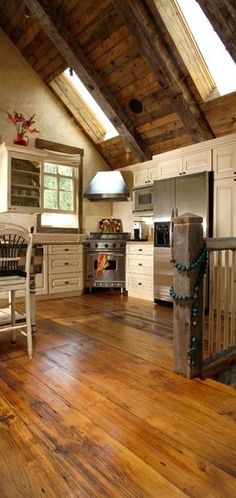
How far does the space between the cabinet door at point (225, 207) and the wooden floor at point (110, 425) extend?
1.81 m

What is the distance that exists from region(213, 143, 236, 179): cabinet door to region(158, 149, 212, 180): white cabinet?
0.10 metres

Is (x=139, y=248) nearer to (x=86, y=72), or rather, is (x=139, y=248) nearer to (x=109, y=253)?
(x=109, y=253)

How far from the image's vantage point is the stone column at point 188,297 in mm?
2018

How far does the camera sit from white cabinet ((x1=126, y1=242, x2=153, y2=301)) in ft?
15.5

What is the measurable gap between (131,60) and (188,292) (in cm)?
364

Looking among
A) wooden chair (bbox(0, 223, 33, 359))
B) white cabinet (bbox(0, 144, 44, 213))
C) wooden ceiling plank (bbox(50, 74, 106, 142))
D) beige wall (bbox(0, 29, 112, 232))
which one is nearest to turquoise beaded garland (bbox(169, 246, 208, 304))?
wooden chair (bbox(0, 223, 33, 359))

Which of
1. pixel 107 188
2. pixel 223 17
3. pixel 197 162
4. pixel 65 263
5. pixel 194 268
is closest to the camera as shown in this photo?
pixel 194 268

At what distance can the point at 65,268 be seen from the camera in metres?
4.99

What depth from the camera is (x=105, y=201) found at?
19.7 feet

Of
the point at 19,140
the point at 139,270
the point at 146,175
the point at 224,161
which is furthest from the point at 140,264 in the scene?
the point at 19,140

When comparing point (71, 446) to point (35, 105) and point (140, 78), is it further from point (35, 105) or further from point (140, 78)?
point (35, 105)

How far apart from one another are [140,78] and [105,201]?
226 cm

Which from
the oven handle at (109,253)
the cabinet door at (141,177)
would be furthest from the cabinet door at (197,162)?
the oven handle at (109,253)

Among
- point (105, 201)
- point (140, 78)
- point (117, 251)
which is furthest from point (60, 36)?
point (117, 251)
